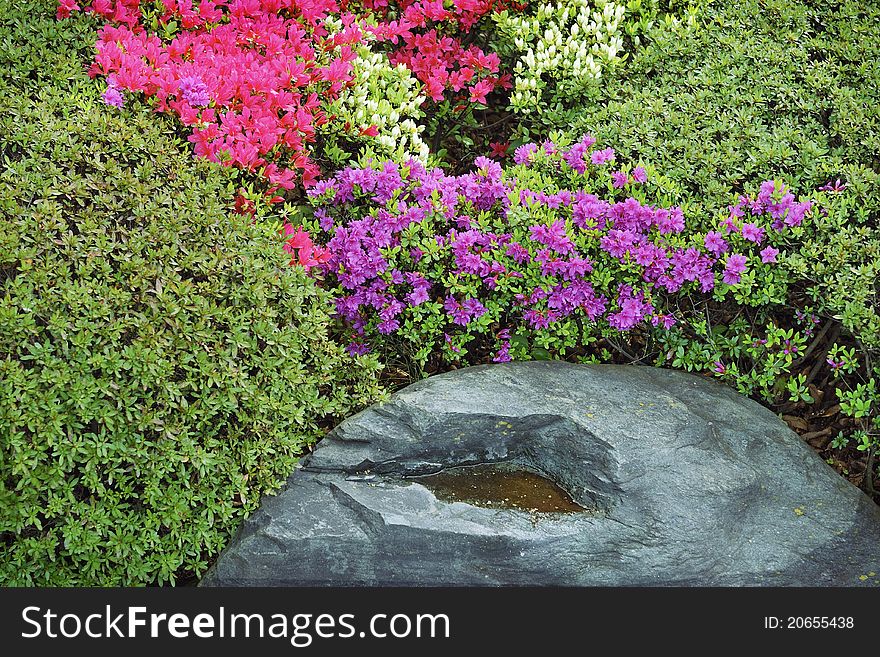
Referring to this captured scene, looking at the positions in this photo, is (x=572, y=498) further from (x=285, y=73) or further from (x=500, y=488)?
(x=285, y=73)

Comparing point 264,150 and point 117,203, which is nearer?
point 117,203

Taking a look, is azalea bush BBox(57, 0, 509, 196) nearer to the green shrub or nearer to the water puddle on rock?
the green shrub

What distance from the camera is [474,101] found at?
4.21m

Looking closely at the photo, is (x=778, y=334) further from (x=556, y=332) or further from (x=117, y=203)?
(x=117, y=203)

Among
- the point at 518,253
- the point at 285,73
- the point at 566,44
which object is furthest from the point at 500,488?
the point at 566,44

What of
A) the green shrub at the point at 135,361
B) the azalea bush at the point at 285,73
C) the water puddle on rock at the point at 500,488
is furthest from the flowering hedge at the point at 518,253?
the water puddle on rock at the point at 500,488

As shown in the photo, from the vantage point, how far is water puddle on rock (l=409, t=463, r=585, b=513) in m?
2.79

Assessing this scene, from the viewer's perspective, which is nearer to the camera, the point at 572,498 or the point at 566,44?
the point at 572,498

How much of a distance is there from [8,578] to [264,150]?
65.5 inches

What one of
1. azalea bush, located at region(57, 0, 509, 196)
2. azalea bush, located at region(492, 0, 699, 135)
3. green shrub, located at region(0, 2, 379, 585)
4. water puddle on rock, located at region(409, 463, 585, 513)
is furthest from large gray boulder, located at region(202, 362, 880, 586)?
azalea bush, located at region(492, 0, 699, 135)

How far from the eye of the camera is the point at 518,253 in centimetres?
333

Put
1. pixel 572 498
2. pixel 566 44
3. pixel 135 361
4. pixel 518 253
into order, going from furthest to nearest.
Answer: pixel 566 44
pixel 518 253
pixel 572 498
pixel 135 361

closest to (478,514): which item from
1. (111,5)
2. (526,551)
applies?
(526,551)

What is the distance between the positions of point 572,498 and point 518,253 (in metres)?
0.95
